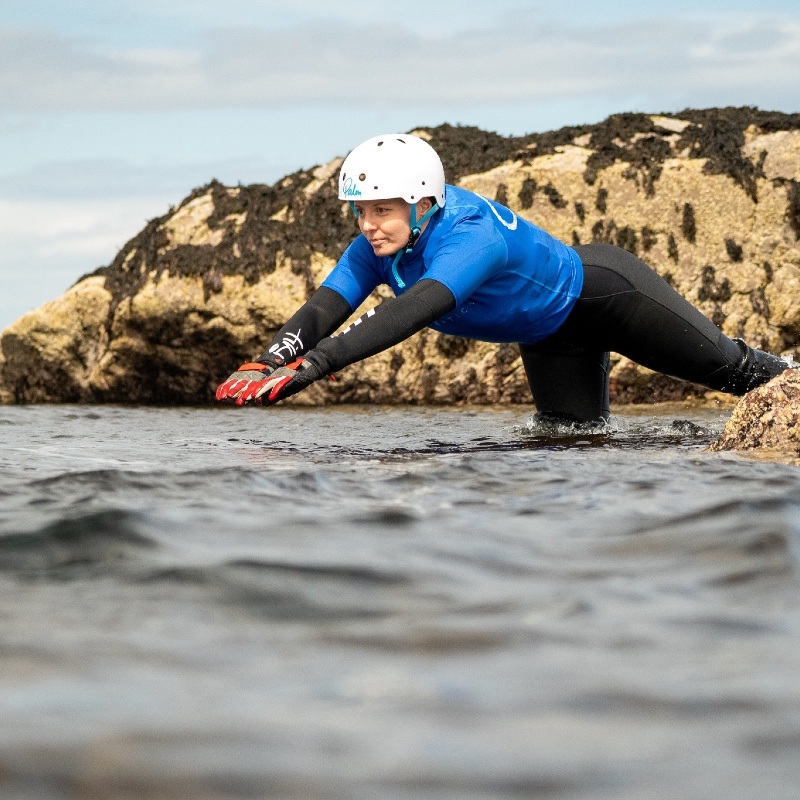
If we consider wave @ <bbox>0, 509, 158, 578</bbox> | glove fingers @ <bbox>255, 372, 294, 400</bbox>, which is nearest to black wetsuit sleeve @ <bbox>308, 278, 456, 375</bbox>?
glove fingers @ <bbox>255, 372, 294, 400</bbox>

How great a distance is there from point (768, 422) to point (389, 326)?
221 cm

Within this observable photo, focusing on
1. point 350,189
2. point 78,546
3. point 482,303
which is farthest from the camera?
point 482,303

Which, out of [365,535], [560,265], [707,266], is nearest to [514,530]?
[365,535]

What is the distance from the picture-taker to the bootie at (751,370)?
284 inches

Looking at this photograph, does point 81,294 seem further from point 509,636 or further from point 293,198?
point 509,636

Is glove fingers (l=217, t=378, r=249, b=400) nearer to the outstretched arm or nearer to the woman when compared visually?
the woman

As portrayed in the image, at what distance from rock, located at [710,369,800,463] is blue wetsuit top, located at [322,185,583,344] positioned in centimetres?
Answer: 144

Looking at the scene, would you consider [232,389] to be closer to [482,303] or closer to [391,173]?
[391,173]

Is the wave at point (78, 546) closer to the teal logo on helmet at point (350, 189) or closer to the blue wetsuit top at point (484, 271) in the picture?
the blue wetsuit top at point (484, 271)

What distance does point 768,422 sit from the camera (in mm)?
5871

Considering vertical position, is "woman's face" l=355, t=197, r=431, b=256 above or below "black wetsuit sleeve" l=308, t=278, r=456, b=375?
above

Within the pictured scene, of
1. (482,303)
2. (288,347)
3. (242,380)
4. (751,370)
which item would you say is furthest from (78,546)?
(751,370)

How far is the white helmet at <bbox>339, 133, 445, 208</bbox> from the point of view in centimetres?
616

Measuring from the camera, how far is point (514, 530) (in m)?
3.31
